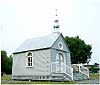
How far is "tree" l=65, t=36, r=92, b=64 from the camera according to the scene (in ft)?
163

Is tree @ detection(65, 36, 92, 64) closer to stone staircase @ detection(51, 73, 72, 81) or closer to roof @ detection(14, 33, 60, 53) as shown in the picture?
roof @ detection(14, 33, 60, 53)

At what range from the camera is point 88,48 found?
51469 mm

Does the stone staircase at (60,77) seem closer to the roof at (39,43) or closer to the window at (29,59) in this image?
the roof at (39,43)

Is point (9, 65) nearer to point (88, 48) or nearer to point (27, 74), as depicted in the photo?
point (88, 48)

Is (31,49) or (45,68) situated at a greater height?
(31,49)

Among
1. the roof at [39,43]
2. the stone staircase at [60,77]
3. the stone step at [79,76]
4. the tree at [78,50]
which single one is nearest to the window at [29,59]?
the roof at [39,43]

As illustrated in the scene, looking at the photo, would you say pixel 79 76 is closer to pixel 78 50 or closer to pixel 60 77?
pixel 60 77

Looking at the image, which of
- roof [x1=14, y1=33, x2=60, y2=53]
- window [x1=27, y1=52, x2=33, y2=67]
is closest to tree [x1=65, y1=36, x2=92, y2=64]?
roof [x1=14, y1=33, x2=60, y2=53]

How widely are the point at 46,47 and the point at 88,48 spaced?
26.9 meters

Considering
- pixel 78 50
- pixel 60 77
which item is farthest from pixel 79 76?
pixel 78 50

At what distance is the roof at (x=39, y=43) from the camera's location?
26.7m

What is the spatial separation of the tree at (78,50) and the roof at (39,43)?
20601mm

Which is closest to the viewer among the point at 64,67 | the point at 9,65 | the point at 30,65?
the point at 64,67

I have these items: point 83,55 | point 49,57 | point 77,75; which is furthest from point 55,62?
point 83,55
